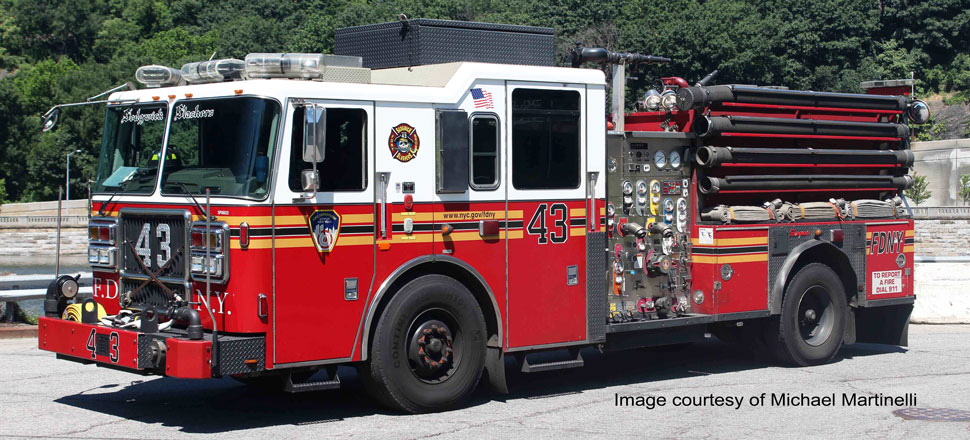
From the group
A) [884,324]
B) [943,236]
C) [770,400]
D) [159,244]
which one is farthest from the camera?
[943,236]

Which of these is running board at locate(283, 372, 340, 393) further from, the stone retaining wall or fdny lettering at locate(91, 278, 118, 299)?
the stone retaining wall

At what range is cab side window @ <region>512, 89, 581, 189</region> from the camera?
33.1 feet

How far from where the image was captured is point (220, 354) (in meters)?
8.35

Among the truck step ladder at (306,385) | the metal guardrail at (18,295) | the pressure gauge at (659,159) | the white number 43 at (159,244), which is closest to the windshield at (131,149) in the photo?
the white number 43 at (159,244)

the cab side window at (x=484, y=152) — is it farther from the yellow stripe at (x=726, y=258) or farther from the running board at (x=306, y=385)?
the yellow stripe at (x=726, y=258)

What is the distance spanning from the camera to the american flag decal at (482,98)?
9.80m

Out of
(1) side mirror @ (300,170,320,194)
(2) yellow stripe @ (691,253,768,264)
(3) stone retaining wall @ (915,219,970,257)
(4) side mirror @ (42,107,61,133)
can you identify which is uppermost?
(4) side mirror @ (42,107,61,133)

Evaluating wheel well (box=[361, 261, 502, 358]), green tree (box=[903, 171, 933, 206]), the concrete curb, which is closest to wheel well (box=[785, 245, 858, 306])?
wheel well (box=[361, 261, 502, 358])

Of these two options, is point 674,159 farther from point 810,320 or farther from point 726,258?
point 810,320

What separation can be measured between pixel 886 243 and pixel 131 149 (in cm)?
863

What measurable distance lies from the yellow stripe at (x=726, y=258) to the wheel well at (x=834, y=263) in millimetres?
701

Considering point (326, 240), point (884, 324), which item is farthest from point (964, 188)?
point (326, 240)

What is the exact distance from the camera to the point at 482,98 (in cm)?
984

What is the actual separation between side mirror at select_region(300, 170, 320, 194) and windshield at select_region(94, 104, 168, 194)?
1446 millimetres
